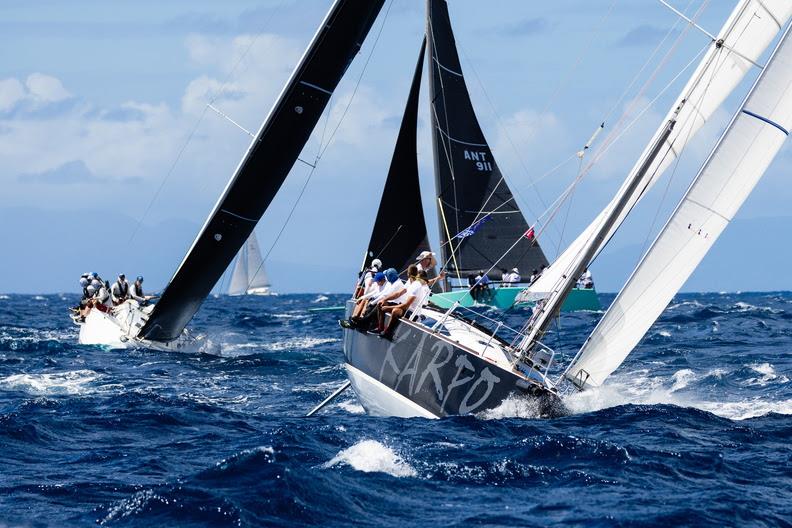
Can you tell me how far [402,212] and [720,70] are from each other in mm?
14441

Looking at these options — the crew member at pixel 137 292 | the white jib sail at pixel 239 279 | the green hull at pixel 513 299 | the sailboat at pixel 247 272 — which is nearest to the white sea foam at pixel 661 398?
the crew member at pixel 137 292

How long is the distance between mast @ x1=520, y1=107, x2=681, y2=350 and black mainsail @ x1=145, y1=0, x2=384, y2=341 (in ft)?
26.8

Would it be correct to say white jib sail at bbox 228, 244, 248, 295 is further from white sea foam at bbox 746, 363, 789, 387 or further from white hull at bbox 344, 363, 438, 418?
white hull at bbox 344, 363, 438, 418

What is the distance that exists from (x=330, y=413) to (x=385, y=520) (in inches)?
263

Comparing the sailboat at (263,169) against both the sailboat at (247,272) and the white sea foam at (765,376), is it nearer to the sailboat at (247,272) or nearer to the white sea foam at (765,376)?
the white sea foam at (765,376)

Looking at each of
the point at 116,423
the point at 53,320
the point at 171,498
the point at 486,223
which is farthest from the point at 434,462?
the point at 53,320

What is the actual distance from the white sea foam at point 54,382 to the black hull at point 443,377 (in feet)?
17.2

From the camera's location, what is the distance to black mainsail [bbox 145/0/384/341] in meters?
20.4

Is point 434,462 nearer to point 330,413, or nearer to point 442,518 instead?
point 442,518

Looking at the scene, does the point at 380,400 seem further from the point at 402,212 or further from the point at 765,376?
the point at 402,212

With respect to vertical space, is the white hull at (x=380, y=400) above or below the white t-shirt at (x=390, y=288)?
below

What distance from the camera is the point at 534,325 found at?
1366 centimetres

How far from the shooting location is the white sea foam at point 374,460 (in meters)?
10.4

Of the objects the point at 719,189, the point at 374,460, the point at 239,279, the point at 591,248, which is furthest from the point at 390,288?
the point at 239,279
